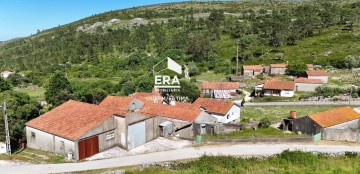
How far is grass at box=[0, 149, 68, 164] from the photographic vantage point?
90.3 feet

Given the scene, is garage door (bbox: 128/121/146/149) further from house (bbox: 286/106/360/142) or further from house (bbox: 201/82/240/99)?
house (bbox: 201/82/240/99)

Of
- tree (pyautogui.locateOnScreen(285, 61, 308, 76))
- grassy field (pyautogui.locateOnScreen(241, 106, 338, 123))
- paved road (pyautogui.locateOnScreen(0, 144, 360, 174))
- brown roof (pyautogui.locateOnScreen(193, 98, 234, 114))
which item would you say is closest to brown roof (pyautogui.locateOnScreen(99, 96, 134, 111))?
brown roof (pyautogui.locateOnScreen(193, 98, 234, 114))

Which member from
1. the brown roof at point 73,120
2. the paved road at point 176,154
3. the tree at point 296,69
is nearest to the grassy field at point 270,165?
the paved road at point 176,154

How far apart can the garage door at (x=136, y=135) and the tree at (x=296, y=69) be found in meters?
51.7

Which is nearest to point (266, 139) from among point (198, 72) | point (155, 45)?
point (198, 72)

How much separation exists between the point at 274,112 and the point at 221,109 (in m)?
11.7

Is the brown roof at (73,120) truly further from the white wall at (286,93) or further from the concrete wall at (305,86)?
the concrete wall at (305,86)

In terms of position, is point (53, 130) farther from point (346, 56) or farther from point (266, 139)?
point (346, 56)

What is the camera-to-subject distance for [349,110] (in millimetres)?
38500

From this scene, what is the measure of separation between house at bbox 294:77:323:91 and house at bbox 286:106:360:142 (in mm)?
26286

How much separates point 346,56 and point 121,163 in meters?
75.3

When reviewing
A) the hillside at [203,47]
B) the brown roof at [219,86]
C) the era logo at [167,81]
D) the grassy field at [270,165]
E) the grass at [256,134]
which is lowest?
the grass at [256,134]

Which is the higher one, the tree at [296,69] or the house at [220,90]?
the tree at [296,69]

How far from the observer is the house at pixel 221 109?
4312cm
